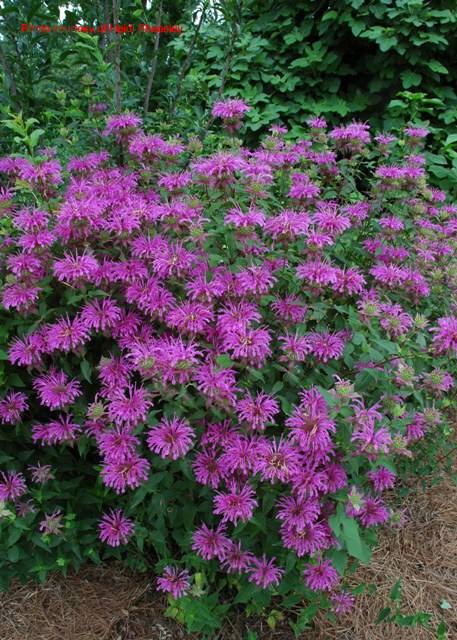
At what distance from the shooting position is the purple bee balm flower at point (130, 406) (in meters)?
1.38

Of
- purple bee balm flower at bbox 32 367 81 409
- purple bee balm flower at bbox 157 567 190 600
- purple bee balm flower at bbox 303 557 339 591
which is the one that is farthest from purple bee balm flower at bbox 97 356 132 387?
purple bee balm flower at bbox 303 557 339 591

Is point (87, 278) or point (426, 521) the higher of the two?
point (87, 278)

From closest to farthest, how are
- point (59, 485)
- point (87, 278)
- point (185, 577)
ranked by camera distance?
1. point (87, 278)
2. point (185, 577)
3. point (59, 485)

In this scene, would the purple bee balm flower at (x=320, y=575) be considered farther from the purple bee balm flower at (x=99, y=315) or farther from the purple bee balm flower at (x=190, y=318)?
the purple bee balm flower at (x=99, y=315)

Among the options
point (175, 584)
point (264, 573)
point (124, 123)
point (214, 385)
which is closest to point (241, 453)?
point (214, 385)

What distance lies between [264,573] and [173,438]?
0.57 meters

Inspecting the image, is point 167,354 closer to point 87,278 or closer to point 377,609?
point 87,278

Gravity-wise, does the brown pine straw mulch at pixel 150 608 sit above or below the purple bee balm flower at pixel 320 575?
below

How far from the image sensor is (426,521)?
2344 mm

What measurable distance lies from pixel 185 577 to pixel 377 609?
0.86 m

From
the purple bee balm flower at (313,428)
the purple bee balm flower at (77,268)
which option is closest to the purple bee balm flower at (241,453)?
the purple bee balm flower at (313,428)

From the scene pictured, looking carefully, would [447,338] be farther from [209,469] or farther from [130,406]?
[130,406]

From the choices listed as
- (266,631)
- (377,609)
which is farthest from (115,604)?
(377,609)

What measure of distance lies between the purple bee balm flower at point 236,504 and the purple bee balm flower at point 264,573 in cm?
25
